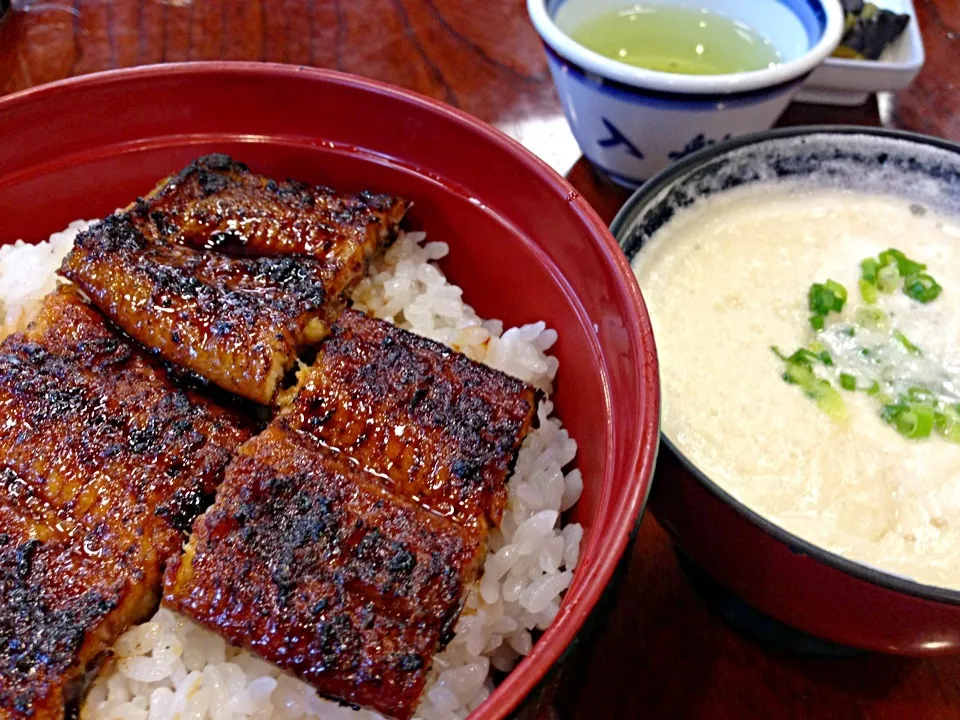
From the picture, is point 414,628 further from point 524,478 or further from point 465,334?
point 465,334

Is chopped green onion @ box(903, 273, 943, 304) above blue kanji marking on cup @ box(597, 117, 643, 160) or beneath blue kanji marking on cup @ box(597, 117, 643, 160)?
beneath

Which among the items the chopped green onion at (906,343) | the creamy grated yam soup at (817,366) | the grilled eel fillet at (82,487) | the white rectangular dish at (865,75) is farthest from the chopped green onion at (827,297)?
the grilled eel fillet at (82,487)

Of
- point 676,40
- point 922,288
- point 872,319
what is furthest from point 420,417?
point 676,40

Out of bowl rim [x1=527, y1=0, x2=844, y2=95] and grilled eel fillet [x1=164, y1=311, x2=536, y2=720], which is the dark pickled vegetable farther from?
grilled eel fillet [x1=164, y1=311, x2=536, y2=720]

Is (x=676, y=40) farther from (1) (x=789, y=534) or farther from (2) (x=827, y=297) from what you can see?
(1) (x=789, y=534)

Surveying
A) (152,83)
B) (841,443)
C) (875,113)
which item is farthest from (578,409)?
(875,113)

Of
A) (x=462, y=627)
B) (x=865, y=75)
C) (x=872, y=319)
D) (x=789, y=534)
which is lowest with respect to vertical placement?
(x=462, y=627)

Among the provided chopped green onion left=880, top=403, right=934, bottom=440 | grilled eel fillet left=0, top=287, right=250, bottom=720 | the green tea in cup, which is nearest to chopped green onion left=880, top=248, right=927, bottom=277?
chopped green onion left=880, top=403, right=934, bottom=440
